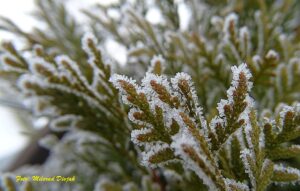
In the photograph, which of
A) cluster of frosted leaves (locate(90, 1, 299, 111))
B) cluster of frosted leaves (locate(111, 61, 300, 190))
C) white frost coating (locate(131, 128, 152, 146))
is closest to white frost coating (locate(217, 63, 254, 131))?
cluster of frosted leaves (locate(111, 61, 300, 190))

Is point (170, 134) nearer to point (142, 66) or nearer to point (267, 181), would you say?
point (267, 181)

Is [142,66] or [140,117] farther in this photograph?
[142,66]

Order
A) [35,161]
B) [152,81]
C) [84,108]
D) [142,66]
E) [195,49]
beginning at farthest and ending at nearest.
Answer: [35,161] → [142,66] → [195,49] → [84,108] → [152,81]

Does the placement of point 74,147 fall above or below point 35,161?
below

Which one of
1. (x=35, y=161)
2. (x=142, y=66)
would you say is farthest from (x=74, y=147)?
(x=35, y=161)

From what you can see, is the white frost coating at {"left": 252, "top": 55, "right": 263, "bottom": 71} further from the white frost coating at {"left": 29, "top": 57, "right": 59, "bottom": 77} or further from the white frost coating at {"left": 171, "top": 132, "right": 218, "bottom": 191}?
the white frost coating at {"left": 29, "top": 57, "right": 59, "bottom": 77}

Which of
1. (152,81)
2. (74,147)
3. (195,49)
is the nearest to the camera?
(152,81)

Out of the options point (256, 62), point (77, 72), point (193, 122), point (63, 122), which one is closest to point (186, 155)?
point (193, 122)

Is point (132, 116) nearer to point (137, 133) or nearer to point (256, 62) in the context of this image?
point (137, 133)

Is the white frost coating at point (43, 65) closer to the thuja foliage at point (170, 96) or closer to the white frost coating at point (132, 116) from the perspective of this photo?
the thuja foliage at point (170, 96)
